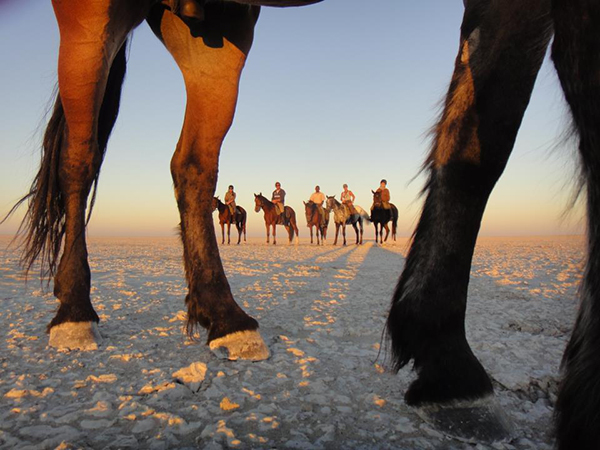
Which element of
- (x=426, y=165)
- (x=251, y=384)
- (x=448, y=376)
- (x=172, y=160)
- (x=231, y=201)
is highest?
(x=231, y=201)

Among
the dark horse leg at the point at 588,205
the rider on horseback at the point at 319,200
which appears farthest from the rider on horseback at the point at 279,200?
the dark horse leg at the point at 588,205

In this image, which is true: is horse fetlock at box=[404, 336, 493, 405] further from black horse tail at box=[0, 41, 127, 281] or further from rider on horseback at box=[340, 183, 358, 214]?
rider on horseback at box=[340, 183, 358, 214]

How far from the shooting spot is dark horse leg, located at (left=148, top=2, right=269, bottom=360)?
187 cm

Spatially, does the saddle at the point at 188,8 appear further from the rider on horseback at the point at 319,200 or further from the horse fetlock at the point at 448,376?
the rider on horseback at the point at 319,200

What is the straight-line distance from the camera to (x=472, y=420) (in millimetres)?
1065

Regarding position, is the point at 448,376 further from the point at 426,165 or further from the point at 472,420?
the point at 426,165

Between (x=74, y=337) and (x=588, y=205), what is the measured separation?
195cm

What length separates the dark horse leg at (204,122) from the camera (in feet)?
6.12

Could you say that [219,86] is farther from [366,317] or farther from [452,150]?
[366,317]

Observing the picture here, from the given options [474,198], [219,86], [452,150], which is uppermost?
[219,86]

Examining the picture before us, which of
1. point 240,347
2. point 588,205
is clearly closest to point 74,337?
point 240,347

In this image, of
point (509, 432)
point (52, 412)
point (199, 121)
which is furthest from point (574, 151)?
point (199, 121)

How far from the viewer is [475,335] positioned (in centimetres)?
203

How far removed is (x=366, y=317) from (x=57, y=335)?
1.69 metres
